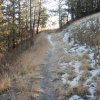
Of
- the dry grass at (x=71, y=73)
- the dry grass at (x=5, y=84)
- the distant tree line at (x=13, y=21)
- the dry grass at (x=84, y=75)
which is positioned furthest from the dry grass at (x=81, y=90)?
the distant tree line at (x=13, y=21)

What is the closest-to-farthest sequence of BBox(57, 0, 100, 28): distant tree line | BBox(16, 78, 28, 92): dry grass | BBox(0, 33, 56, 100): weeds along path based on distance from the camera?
BBox(0, 33, 56, 100): weeds along path → BBox(16, 78, 28, 92): dry grass → BBox(57, 0, 100, 28): distant tree line

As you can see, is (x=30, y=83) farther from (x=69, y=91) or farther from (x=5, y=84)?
(x=69, y=91)

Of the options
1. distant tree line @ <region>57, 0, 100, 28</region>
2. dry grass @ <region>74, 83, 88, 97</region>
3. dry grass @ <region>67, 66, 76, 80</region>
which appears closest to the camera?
dry grass @ <region>74, 83, 88, 97</region>

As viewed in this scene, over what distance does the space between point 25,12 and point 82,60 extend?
93.5 ft

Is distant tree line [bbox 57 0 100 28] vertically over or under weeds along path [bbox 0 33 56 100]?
over

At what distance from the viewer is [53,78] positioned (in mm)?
11250

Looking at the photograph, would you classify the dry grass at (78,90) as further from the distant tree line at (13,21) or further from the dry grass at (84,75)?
the distant tree line at (13,21)

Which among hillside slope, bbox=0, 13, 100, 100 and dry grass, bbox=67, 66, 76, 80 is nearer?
hillside slope, bbox=0, 13, 100, 100

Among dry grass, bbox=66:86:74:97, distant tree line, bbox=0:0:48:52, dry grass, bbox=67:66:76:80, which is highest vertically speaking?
distant tree line, bbox=0:0:48:52

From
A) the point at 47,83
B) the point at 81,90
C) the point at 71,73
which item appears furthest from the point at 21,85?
the point at 71,73

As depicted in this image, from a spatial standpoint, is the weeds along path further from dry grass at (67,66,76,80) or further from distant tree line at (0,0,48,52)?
distant tree line at (0,0,48,52)

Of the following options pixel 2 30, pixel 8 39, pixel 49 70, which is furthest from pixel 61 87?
pixel 8 39

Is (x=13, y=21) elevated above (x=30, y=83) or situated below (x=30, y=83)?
above

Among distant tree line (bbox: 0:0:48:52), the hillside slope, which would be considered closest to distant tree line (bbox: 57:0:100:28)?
distant tree line (bbox: 0:0:48:52)
